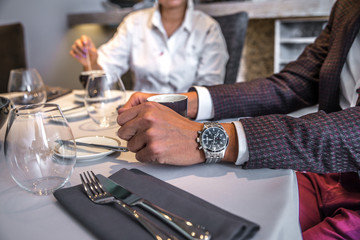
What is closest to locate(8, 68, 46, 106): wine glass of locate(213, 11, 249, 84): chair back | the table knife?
the table knife

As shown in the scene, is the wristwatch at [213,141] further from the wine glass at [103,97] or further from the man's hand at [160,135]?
the wine glass at [103,97]

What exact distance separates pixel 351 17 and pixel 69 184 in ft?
2.86

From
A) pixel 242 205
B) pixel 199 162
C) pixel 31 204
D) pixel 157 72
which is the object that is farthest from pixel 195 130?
pixel 157 72

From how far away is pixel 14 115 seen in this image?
456 mm

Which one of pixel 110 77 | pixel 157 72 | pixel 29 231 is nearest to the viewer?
pixel 29 231

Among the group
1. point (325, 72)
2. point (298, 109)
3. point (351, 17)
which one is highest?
point (351, 17)

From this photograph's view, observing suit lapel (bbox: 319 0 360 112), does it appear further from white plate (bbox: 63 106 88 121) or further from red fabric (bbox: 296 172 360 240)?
white plate (bbox: 63 106 88 121)

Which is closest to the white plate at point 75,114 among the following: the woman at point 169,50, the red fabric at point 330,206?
the red fabric at point 330,206

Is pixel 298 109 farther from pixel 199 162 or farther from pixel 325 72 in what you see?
pixel 199 162

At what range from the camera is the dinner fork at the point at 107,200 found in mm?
380

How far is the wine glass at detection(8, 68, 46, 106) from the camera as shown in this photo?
976 millimetres

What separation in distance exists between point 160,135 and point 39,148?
20 cm

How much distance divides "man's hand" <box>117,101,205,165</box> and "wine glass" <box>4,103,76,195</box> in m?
0.12

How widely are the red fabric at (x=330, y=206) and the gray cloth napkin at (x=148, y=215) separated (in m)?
0.32
